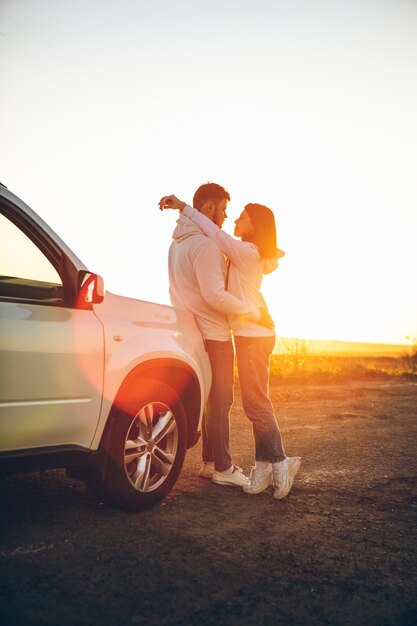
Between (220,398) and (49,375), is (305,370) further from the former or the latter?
(49,375)

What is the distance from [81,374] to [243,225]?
1912mm

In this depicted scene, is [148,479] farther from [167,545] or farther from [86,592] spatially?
[86,592]

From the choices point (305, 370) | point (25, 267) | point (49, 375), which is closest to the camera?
point (49, 375)

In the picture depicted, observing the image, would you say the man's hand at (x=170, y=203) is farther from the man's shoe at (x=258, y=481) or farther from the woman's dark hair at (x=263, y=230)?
the man's shoe at (x=258, y=481)

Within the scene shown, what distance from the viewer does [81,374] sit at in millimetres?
3539

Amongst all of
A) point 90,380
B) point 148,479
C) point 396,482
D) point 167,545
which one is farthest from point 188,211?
point 396,482

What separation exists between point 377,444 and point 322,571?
3.82 m

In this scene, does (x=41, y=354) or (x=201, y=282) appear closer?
(x=41, y=354)

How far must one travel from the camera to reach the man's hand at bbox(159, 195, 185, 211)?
15.5 ft

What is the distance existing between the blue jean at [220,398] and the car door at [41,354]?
1252 mm

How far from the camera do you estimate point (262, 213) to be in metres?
4.74

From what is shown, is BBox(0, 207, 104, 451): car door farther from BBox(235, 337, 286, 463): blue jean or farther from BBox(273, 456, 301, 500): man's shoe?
BBox(273, 456, 301, 500): man's shoe

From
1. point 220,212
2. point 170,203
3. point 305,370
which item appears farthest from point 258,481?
point 305,370

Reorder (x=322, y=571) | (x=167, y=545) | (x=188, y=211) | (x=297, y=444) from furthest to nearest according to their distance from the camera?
(x=297, y=444) < (x=188, y=211) < (x=167, y=545) < (x=322, y=571)
